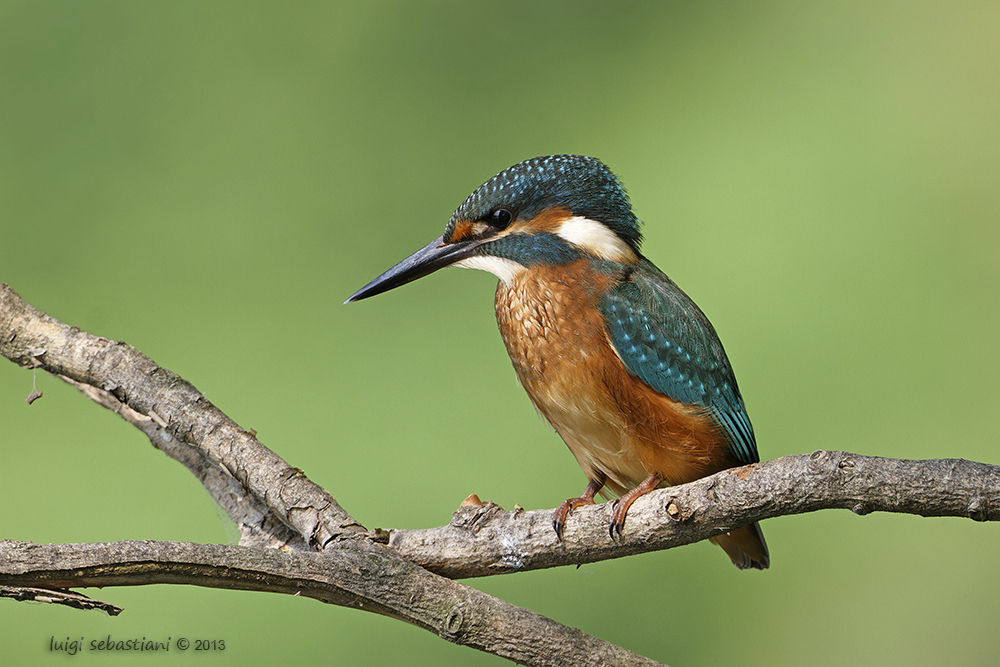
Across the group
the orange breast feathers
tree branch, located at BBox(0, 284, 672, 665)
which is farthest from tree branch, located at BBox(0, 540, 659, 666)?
the orange breast feathers

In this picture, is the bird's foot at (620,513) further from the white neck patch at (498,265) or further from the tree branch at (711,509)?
the white neck patch at (498,265)

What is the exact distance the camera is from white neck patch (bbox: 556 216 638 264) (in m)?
1.15

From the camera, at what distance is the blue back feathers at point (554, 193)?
3.69ft

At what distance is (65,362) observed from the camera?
1.22 meters

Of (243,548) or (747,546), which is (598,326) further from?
(243,548)

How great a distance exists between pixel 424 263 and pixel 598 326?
0.26 meters

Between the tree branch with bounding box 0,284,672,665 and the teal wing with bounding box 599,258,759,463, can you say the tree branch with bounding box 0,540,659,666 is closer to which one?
the tree branch with bounding box 0,284,672,665

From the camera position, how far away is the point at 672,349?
1.10 meters

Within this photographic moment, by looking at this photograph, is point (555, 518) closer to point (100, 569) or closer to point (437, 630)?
point (437, 630)

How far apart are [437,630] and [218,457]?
0.40m

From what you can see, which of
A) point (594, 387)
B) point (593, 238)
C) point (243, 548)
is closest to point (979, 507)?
point (594, 387)

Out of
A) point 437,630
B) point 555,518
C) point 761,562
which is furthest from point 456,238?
point 761,562

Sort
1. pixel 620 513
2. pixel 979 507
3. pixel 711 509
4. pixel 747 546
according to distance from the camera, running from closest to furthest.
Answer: pixel 979 507 < pixel 711 509 < pixel 620 513 < pixel 747 546

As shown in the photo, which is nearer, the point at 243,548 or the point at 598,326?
the point at 243,548
